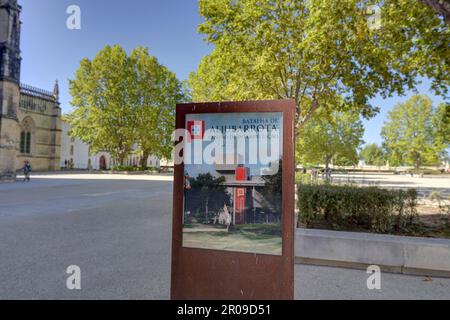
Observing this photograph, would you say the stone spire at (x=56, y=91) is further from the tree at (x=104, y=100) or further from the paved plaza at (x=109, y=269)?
the paved plaza at (x=109, y=269)

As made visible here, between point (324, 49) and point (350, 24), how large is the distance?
3.14 feet

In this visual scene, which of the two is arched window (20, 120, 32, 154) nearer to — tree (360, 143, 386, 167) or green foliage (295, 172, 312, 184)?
green foliage (295, 172, 312, 184)

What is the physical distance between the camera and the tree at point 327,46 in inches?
315

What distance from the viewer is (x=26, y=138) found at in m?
46.2

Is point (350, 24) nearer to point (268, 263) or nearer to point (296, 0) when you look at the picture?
point (296, 0)

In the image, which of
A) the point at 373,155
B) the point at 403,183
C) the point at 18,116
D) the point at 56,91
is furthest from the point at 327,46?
the point at 373,155

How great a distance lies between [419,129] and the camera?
186 feet

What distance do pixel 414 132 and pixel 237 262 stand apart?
65.9 metres

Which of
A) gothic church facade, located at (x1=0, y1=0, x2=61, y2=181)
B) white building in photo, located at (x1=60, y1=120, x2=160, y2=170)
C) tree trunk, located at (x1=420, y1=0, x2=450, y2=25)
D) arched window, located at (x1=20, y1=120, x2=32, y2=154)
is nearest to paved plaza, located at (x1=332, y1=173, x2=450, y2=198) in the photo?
tree trunk, located at (x1=420, y1=0, x2=450, y2=25)

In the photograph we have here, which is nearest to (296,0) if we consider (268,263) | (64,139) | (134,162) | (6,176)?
(268,263)

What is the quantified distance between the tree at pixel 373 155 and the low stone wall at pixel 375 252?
361 feet

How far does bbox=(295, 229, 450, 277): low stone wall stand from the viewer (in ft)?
15.2

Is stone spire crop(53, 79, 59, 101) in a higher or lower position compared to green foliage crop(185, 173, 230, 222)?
higher

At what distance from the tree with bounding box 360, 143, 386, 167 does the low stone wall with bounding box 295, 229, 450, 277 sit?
110131 millimetres
